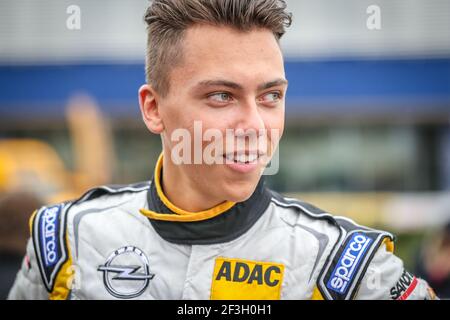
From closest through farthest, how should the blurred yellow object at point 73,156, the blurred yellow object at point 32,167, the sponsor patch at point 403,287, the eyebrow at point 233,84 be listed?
the eyebrow at point 233,84 → the sponsor patch at point 403,287 → the blurred yellow object at point 73,156 → the blurred yellow object at point 32,167

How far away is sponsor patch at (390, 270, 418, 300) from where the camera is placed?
1864mm

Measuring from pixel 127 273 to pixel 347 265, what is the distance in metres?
0.71

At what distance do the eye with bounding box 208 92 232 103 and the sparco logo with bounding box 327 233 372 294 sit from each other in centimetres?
60

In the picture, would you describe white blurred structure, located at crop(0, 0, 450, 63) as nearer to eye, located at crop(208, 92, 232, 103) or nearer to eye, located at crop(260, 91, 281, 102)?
eye, located at crop(260, 91, 281, 102)

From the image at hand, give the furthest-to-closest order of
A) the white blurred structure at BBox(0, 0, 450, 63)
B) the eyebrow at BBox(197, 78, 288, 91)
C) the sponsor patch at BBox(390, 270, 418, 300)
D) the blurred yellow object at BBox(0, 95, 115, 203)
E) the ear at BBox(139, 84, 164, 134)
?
the white blurred structure at BBox(0, 0, 450, 63) → the blurred yellow object at BBox(0, 95, 115, 203) → the ear at BBox(139, 84, 164, 134) → the sponsor patch at BBox(390, 270, 418, 300) → the eyebrow at BBox(197, 78, 288, 91)

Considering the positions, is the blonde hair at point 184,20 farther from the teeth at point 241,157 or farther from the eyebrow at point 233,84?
the teeth at point 241,157

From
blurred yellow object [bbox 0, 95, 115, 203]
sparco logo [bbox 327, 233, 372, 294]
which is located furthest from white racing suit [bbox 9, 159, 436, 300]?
blurred yellow object [bbox 0, 95, 115, 203]

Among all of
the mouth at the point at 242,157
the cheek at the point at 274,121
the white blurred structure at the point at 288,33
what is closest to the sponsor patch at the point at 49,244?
the mouth at the point at 242,157

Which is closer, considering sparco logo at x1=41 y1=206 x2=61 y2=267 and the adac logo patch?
the adac logo patch

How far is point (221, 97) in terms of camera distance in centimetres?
179

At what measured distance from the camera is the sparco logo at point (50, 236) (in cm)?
206

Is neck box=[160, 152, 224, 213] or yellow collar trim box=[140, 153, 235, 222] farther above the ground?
neck box=[160, 152, 224, 213]

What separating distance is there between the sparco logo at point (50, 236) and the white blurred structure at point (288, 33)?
1086 cm
